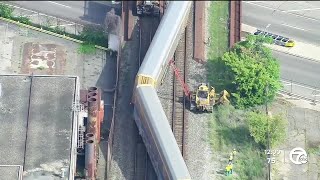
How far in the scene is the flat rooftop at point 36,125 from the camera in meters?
54.3

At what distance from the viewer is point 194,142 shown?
60.6 meters

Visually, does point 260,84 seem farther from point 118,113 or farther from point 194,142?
point 118,113

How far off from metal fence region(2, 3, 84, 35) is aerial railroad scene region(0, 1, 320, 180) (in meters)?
0.11

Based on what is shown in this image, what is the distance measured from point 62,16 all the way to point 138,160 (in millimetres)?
20106

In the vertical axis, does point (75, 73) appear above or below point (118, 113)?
above

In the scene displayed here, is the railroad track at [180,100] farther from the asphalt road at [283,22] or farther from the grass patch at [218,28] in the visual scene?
the asphalt road at [283,22]

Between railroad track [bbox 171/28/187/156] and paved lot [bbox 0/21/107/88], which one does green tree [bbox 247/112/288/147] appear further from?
paved lot [bbox 0/21/107/88]

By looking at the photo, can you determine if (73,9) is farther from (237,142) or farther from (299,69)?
(299,69)

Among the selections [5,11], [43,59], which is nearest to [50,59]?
[43,59]

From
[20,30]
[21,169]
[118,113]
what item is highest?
[20,30]

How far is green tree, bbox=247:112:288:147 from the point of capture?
196 feet

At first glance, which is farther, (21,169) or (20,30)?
(20,30)

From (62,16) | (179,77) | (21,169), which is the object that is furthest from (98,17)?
(21,169)

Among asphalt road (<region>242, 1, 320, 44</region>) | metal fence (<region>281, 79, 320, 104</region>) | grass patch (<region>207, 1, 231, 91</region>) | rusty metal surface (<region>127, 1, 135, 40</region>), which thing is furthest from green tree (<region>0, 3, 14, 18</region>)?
metal fence (<region>281, 79, 320, 104</region>)
